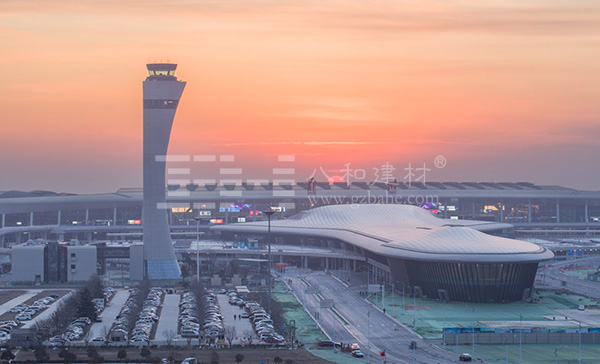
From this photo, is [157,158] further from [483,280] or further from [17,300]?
[483,280]

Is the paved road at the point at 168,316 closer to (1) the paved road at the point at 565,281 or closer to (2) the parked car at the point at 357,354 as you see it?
(2) the parked car at the point at 357,354

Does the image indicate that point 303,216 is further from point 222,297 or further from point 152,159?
point 222,297

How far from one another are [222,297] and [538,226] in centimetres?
9966

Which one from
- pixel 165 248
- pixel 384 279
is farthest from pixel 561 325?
pixel 165 248

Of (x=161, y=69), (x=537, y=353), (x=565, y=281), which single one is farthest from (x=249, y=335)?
(x=565, y=281)

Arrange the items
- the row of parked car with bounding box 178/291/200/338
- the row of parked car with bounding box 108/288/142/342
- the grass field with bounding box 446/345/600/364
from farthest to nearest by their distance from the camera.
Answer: the row of parked car with bounding box 178/291/200/338 < the row of parked car with bounding box 108/288/142/342 < the grass field with bounding box 446/345/600/364

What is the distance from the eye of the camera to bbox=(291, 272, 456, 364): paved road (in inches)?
2216

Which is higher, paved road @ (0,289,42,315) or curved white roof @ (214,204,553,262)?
curved white roof @ (214,204,553,262)

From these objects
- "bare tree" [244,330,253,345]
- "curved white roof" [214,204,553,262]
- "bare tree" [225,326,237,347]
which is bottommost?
"bare tree" [244,330,253,345]

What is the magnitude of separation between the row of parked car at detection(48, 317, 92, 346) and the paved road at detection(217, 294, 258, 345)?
1041 cm

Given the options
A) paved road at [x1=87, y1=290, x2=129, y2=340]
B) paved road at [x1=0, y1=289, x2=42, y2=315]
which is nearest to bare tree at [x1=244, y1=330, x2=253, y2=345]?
paved road at [x1=87, y1=290, x2=129, y2=340]

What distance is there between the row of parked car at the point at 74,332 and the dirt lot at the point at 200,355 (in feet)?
8.66

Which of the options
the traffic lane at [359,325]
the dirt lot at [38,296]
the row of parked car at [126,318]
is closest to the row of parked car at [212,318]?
the row of parked car at [126,318]

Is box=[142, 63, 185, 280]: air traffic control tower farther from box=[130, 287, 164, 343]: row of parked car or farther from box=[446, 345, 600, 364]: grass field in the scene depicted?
box=[446, 345, 600, 364]: grass field
